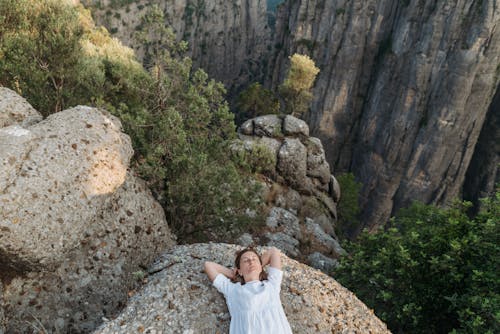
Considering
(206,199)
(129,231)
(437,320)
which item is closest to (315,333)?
(437,320)

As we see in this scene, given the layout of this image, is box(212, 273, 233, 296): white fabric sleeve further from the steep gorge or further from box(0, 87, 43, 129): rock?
the steep gorge

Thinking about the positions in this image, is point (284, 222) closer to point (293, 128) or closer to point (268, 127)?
point (268, 127)

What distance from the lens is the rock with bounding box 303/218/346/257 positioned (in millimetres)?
26734

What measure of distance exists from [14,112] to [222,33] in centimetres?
12521

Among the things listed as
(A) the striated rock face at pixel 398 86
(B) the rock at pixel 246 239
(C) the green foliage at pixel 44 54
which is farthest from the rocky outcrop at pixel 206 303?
(A) the striated rock face at pixel 398 86

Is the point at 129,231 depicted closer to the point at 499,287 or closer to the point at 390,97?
the point at 499,287

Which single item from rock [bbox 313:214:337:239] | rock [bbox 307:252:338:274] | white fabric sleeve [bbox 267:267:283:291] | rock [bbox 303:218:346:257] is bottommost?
rock [bbox 313:214:337:239]

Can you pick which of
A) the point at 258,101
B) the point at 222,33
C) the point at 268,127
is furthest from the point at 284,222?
the point at 222,33

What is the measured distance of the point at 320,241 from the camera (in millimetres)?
27422

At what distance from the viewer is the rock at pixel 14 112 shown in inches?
397

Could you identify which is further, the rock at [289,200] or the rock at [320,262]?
the rock at [289,200]

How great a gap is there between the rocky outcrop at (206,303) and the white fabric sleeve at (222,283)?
0.53 m

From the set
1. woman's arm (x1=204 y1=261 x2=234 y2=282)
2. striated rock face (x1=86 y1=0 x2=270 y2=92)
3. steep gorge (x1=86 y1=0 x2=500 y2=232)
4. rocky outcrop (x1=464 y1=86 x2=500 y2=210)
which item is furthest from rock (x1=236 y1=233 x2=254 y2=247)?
striated rock face (x1=86 y1=0 x2=270 y2=92)

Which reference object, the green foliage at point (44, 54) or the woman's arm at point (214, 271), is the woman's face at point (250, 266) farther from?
the green foliage at point (44, 54)
